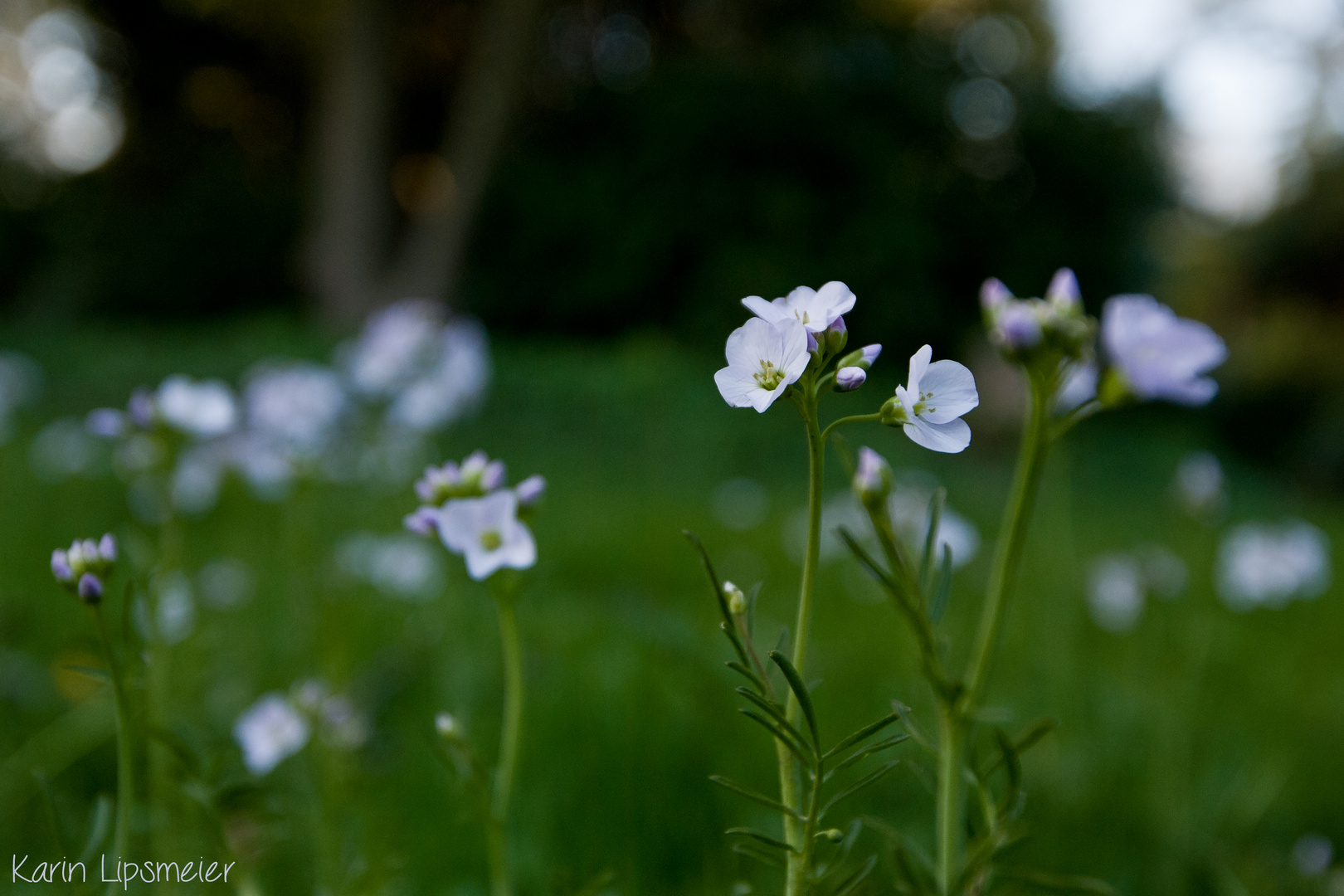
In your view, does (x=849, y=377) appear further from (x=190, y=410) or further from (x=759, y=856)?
(x=190, y=410)

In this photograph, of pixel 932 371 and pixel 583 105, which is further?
pixel 583 105

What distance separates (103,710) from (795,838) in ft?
4.65

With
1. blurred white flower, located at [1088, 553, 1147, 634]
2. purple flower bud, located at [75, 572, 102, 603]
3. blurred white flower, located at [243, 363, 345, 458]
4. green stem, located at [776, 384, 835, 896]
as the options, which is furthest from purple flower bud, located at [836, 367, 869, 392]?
blurred white flower, located at [1088, 553, 1147, 634]

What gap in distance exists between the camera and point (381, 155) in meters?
8.93

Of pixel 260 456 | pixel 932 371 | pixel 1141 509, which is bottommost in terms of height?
pixel 1141 509

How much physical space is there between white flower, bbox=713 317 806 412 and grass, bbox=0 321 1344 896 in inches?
16.8

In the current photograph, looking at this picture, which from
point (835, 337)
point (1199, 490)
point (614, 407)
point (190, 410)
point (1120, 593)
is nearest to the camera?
point (835, 337)

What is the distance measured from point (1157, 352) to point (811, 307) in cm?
21

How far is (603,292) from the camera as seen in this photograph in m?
7.98

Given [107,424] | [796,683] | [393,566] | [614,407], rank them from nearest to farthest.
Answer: [796,683], [107,424], [393,566], [614,407]

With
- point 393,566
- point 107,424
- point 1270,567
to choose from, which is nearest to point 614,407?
point 393,566

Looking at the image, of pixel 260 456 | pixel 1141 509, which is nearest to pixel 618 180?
pixel 1141 509

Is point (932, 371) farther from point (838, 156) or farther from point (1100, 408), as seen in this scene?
point (838, 156)

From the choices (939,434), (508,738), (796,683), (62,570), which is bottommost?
(508,738)
